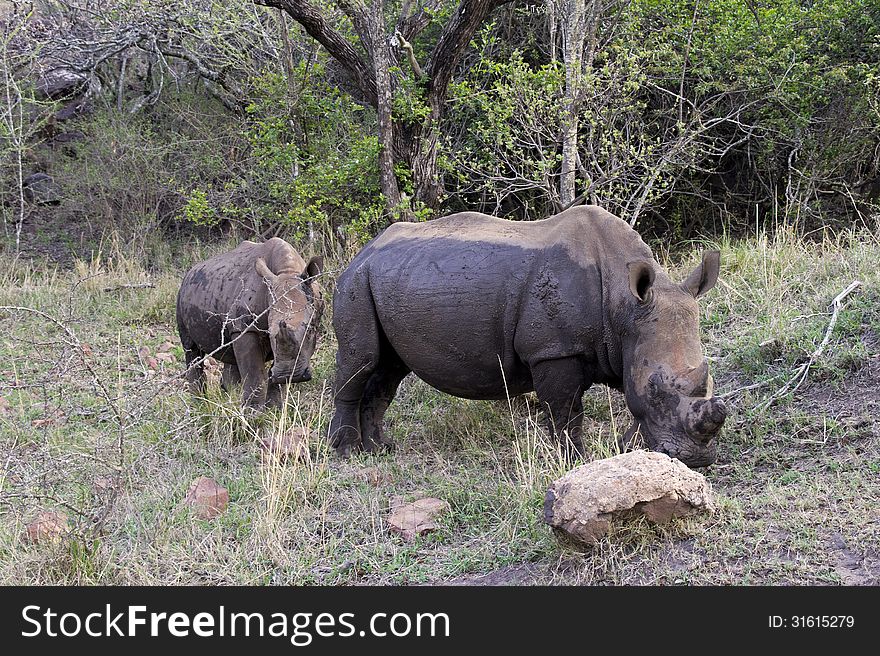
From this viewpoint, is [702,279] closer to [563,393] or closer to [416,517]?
[563,393]

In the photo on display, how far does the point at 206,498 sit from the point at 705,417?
2794 millimetres

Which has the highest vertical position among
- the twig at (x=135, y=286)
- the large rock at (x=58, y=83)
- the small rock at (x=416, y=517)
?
the large rock at (x=58, y=83)

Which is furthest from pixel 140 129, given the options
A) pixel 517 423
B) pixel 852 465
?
pixel 852 465

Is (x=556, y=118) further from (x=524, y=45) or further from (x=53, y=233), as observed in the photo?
(x=53, y=233)

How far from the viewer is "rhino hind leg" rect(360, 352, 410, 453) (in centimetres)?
668

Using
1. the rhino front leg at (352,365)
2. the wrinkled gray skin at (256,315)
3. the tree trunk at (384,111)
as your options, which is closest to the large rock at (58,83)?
the tree trunk at (384,111)

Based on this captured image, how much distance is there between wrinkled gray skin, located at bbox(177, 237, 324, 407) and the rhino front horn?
298 centimetres

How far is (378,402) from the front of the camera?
6738 mm

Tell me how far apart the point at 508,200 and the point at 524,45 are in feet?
6.09

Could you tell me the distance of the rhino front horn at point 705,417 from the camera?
487 cm

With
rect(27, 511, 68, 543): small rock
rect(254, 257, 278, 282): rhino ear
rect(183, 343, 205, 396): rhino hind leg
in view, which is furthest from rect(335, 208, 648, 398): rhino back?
A: rect(27, 511, 68, 543): small rock

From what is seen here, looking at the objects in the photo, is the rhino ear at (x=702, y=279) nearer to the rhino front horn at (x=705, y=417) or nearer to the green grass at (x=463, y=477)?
the rhino front horn at (x=705, y=417)

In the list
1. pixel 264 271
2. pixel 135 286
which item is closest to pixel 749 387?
pixel 264 271

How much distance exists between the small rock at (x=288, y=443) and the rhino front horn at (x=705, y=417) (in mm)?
2271
